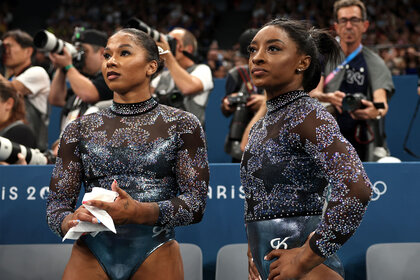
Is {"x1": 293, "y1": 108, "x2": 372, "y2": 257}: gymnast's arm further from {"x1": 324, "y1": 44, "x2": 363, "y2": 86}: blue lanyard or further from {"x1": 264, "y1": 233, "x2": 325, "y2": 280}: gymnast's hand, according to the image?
{"x1": 324, "y1": 44, "x2": 363, "y2": 86}: blue lanyard

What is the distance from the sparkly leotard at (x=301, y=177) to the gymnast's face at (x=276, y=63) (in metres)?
0.04

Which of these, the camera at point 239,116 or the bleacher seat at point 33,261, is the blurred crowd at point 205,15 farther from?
the bleacher seat at point 33,261

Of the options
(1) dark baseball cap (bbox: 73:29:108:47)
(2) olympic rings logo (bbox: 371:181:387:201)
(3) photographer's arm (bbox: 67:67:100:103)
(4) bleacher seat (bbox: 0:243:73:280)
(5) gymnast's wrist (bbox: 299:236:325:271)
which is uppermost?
(1) dark baseball cap (bbox: 73:29:108:47)

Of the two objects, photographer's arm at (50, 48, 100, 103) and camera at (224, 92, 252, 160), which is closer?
photographer's arm at (50, 48, 100, 103)

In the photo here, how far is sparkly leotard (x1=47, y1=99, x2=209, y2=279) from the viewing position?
193 cm

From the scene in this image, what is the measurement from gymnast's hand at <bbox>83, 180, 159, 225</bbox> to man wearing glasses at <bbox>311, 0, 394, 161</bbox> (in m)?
1.98

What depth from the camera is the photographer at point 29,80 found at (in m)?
4.07

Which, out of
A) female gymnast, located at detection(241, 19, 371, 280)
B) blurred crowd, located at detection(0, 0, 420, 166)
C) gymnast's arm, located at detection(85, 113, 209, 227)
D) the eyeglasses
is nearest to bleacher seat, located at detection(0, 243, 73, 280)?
gymnast's arm, located at detection(85, 113, 209, 227)

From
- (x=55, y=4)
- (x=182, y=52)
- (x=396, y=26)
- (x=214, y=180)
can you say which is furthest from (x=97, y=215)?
(x=55, y=4)

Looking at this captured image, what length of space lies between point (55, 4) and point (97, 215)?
14.5 metres

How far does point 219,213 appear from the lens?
9.87ft

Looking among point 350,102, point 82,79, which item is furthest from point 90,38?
point 350,102

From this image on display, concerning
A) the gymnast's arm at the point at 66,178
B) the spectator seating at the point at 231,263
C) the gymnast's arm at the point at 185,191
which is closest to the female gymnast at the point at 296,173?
the gymnast's arm at the point at 185,191

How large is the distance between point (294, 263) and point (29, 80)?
9.91 feet
